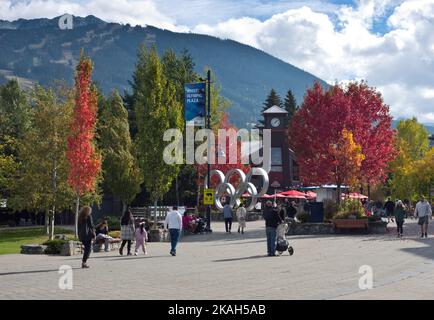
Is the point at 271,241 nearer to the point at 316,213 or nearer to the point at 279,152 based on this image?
the point at 316,213

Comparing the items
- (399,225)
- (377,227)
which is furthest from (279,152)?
(399,225)

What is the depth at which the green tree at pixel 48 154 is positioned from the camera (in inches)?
1319

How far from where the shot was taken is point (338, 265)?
16562 millimetres

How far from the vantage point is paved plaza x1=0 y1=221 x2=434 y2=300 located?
11.4 m

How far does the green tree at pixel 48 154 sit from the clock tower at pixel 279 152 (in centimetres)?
4025

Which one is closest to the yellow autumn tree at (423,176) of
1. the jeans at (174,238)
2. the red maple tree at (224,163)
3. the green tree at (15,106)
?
the red maple tree at (224,163)

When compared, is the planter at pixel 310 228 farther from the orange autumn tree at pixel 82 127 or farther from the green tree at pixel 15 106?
the green tree at pixel 15 106

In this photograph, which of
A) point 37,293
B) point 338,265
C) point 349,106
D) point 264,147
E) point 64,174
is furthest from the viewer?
point 264,147

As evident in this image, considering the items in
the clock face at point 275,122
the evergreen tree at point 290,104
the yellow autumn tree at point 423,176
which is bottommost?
the yellow autumn tree at point 423,176

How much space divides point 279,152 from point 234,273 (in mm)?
58142
